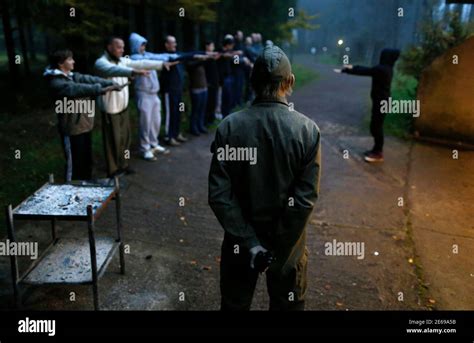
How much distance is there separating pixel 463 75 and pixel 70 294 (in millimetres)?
7935

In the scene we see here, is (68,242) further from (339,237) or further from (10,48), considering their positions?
(10,48)

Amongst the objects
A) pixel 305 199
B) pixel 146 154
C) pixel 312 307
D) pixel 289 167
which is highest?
pixel 289 167

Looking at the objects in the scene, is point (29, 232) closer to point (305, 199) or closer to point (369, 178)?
point (305, 199)

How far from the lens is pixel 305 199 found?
2686 millimetres

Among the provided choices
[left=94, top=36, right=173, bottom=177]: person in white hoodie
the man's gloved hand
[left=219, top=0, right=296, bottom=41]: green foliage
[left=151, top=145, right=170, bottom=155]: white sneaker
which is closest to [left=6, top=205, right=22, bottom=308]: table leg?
the man's gloved hand

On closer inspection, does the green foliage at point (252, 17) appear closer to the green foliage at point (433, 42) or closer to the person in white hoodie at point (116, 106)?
the green foliage at point (433, 42)

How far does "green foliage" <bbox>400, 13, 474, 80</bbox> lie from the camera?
10.7 meters

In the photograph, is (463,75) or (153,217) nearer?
(153,217)

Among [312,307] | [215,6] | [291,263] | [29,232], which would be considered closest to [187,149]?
[29,232]

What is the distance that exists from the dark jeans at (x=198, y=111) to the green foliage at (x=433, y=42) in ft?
17.3

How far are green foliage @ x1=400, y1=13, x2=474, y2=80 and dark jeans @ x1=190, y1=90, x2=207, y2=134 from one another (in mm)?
5265

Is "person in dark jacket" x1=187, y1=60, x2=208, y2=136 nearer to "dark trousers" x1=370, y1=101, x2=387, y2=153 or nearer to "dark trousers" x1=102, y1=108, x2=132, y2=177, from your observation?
"dark trousers" x1=102, y1=108, x2=132, y2=177

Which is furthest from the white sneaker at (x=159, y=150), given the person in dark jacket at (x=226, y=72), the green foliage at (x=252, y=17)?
the green foliage at (x=252, y=17)

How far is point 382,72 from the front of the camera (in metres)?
7.73
